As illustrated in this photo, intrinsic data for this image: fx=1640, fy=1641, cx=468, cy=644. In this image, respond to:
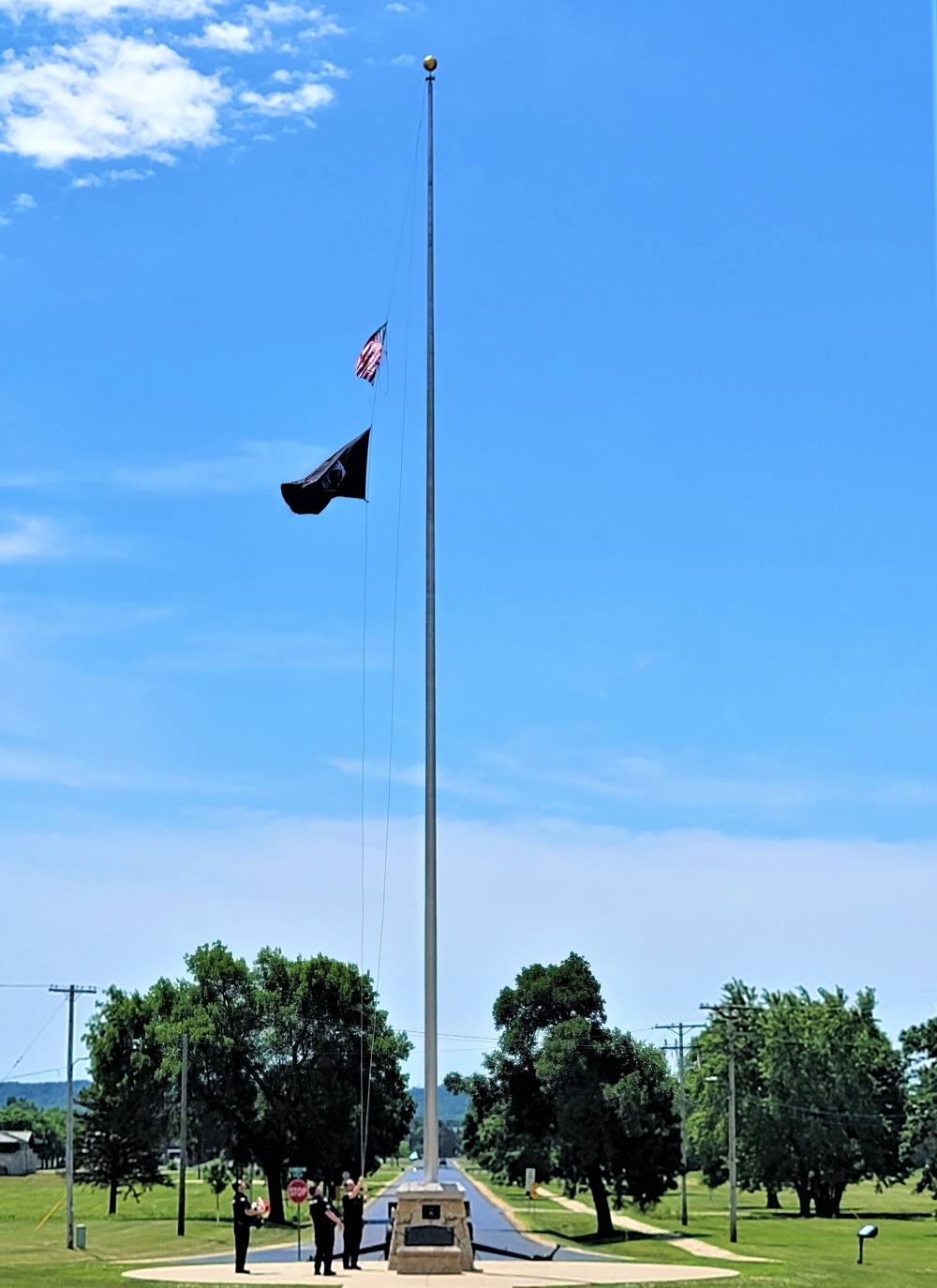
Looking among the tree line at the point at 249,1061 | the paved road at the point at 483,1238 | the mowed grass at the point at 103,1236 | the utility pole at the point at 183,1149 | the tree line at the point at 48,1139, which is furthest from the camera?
the tree line at the point at 48,1139

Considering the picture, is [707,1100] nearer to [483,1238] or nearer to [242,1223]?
[483,1238]

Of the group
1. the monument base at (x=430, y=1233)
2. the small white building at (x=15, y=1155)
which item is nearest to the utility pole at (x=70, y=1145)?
the monument base at (x=430, y=1233)

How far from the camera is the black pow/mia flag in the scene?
3269cm

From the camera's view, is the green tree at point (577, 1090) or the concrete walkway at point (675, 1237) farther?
the green tree at point (577, 1090)

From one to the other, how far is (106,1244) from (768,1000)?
57074 mm

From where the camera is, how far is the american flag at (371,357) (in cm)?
3472

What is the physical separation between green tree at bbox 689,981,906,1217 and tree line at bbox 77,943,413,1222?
24631mm

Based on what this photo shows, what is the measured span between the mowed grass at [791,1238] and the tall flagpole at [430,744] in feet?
26.5

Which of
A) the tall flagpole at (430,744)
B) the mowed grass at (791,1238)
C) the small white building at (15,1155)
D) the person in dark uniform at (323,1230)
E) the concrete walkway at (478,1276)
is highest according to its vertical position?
the tall flagpole at (430,744)

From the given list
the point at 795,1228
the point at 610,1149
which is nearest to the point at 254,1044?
the point at 610,1149

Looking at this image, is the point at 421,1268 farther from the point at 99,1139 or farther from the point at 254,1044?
the point at 99,1139

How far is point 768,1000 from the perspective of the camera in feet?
350

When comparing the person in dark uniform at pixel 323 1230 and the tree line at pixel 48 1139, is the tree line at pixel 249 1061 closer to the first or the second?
the person in dark uniform at pixel 323 1230

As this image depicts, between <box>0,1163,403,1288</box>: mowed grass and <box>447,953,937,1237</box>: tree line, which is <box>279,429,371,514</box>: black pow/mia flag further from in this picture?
<box>447,953,937,1237</box>: tree line
